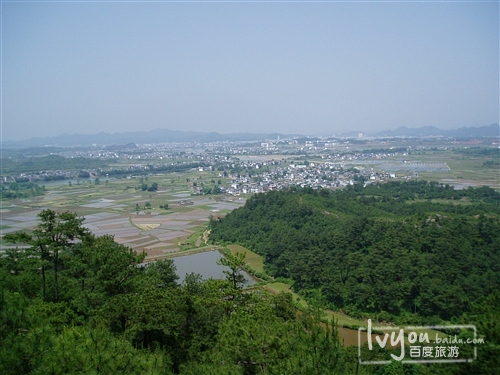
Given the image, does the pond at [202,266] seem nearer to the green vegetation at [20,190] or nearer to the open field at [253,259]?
the open field at [253,259]

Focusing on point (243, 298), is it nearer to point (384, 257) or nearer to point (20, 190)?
point (384, 257)

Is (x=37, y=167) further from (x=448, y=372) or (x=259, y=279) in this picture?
(x=448, y=372)

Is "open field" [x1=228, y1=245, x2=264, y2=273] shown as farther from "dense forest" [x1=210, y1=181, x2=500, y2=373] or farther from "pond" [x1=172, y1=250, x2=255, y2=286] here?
"pond" [x1=172, y1=250, x2=255, y2=286]

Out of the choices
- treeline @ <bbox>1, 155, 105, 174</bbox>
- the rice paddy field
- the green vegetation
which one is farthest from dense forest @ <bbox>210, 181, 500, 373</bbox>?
treeline @ <bbox>1, 155, 105, 174</bbox>

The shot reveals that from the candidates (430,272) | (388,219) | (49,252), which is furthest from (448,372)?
(388,219)

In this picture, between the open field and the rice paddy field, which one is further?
the rice paddy field

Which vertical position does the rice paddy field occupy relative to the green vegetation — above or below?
below
